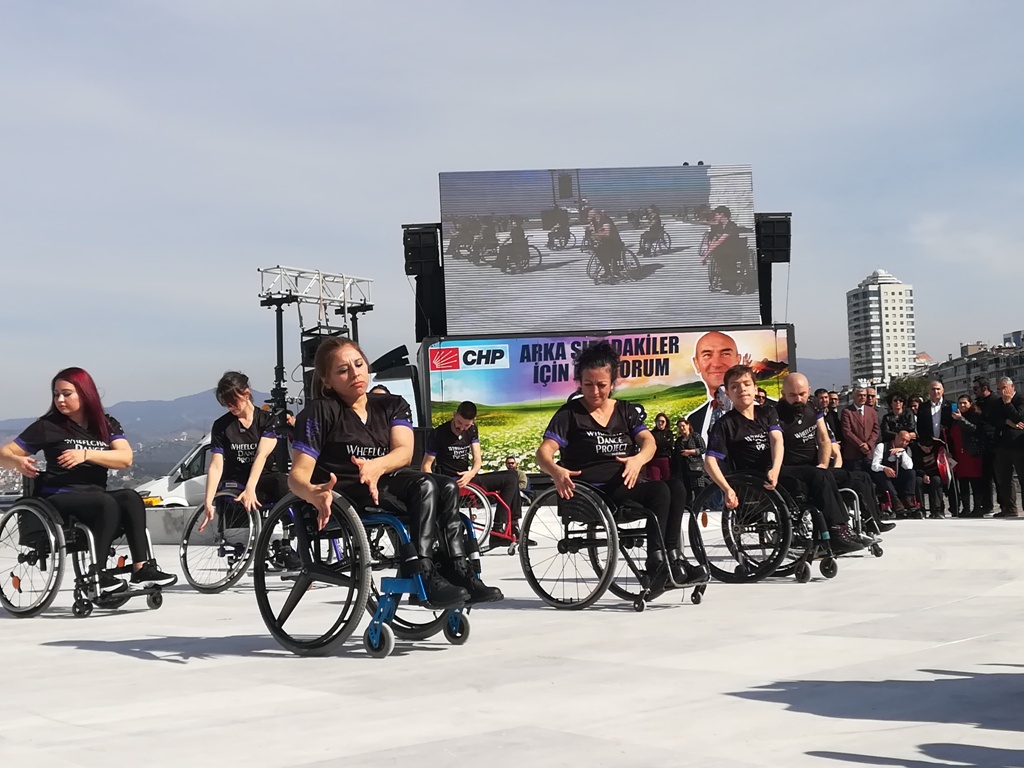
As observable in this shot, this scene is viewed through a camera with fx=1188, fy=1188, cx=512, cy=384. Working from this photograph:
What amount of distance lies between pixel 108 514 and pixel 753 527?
433 centimetres

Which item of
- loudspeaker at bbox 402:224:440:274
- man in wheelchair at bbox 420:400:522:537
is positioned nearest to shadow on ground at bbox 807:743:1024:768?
man in wheelchair at bbox 420:400:522:537

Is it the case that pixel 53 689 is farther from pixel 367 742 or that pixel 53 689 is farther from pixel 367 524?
pixel 367 742

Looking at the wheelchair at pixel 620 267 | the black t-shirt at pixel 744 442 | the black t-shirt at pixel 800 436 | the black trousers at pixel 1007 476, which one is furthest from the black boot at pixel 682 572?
the wheelchair at pixel 620 267

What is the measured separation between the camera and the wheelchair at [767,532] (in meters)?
8.09

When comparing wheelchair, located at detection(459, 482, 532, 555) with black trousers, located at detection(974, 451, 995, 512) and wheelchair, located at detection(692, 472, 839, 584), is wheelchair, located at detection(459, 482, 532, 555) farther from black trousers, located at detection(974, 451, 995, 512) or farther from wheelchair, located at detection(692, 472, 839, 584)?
black trousers, located at detection(974, 451, 995, 512)

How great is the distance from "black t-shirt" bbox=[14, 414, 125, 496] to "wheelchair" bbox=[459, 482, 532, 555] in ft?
15.7

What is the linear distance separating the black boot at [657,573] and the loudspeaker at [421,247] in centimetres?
3110

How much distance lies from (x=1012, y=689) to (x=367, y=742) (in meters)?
2.22

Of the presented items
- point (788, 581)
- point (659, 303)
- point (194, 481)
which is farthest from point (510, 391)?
point (788, 581)

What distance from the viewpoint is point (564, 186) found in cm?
3712

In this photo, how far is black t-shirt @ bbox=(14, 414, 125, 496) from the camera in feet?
25.0

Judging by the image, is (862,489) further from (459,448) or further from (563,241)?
(563,241)

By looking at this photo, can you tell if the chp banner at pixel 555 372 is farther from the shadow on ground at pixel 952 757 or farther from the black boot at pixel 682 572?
the shadow on ground at pixel 952 757

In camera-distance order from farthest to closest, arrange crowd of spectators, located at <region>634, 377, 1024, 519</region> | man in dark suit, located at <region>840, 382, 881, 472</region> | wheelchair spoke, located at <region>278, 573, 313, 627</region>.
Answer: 1. crowd of spectators, located at <region>634, 377, 1024, 519</region>
2. man in dark suit, located at <region>840, 382, 881, 472</region>
3. wheelchair spoke, located at <region>278, 573, 313, 627</region>
